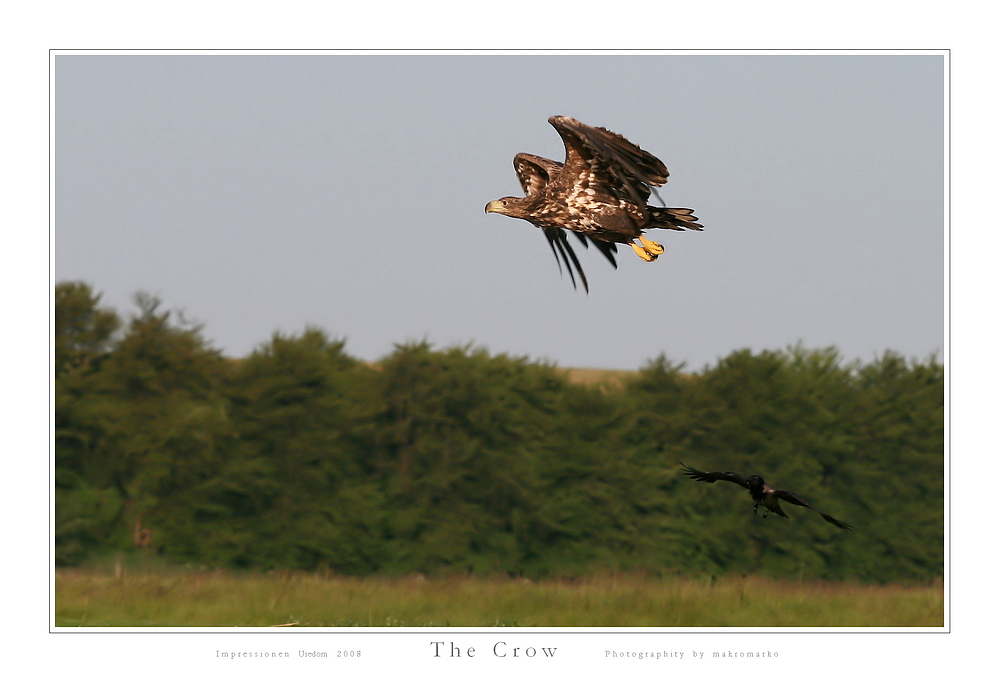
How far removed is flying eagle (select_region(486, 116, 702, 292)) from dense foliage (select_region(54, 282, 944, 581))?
1259cm

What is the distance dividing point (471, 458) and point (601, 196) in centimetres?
1328

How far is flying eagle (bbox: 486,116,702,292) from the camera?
8062mm

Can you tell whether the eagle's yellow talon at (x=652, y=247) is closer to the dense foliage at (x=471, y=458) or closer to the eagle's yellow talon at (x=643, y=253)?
the eagle's yellow talon at (x=643, y=253)

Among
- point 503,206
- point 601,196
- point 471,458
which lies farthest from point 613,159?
point 471,458

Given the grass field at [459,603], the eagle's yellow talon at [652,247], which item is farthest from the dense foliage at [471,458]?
the eagle's yellow talon at [652,247]

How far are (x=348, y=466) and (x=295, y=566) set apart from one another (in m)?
2.17

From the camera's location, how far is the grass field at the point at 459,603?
15391mm

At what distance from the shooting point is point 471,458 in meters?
21.3

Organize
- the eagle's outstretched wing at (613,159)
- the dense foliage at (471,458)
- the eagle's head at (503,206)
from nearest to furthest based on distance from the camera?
1. the eagle's outstretched wing at (613,159)
2. the eagle's head at (503,206)
3. the dense foliage at (471,458)

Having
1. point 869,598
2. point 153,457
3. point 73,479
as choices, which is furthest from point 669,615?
point 73,479

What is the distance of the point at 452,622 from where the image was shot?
50.7 ft


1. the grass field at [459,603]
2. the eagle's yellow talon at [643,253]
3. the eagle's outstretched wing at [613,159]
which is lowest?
the grass field at [459,603]

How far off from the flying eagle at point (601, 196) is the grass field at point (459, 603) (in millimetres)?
7810

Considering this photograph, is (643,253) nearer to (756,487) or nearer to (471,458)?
(756,487)
